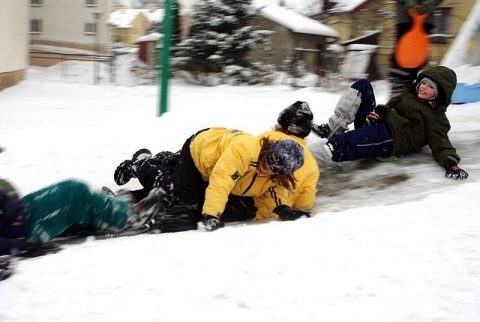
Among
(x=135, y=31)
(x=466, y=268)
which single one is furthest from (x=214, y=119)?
(x=135, y=31)

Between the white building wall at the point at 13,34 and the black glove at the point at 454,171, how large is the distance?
11895 mm

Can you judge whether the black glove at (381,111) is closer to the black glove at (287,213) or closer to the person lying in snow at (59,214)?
the black glove at (287,213)

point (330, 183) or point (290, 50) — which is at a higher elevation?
point (290, 50)

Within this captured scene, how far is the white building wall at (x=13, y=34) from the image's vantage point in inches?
514

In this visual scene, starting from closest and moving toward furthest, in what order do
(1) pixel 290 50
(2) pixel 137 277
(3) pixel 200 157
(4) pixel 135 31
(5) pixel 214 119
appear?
(2) pixel 137 277, (3) pixel 200 157, (5) pixel 214 119, (1) pixel 290 50, (4) pixel 135 31

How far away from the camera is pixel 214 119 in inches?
269

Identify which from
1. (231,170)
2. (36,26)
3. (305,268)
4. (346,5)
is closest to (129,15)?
(36,26)

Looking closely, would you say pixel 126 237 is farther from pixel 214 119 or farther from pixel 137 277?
pixel 214 119

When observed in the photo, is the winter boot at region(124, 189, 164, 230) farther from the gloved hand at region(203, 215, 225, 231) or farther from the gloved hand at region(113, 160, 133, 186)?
the gloved hand at region(113, 160, 133, 186)

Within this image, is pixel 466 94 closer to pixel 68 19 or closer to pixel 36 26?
pixel 68 19

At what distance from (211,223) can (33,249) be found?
43.9 inches

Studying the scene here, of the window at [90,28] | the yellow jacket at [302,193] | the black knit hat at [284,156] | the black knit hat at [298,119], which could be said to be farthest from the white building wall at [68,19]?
the black knit hat at [284,156]

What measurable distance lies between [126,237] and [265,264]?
Answer: 1201 mm

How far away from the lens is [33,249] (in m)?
2.66
